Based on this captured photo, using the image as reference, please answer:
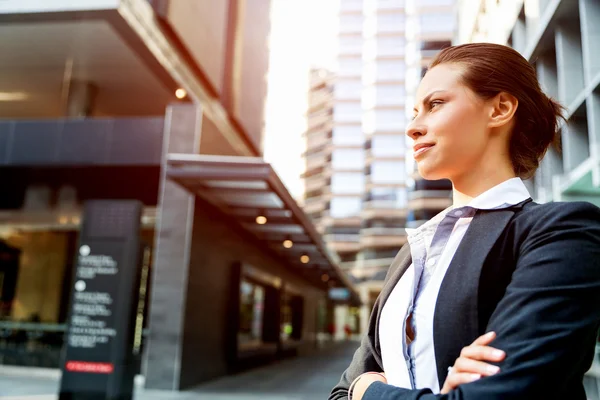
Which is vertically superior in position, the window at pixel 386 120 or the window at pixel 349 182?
the window at pixel 386 120

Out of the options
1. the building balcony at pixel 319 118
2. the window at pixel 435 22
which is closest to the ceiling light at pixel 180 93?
the window at pixel 435 22

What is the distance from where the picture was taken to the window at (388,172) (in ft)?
193

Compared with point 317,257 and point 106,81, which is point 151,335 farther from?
point 317,257

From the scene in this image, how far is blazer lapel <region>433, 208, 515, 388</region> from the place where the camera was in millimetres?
1043

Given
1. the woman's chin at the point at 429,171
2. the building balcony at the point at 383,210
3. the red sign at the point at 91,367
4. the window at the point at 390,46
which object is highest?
the window at the point at 390,46

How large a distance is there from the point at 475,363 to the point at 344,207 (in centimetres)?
6176

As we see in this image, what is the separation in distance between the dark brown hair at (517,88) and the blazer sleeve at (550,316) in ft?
1.03

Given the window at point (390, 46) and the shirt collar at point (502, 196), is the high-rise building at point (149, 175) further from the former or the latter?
the window at point (390, 46)

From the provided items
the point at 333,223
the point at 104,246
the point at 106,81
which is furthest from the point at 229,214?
the point at 333,223

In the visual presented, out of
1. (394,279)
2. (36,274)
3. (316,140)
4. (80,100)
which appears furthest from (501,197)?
(316,140)

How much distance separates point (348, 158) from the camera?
63.2 meters

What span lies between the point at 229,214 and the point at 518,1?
26.6ft

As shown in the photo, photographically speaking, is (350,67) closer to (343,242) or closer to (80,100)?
(343,242)

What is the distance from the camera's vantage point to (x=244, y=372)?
46.7 ft
